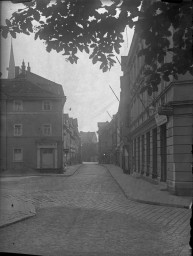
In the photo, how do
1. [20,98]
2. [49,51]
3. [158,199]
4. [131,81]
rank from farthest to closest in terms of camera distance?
[158,199], [131,81], [20,98], [49,51]

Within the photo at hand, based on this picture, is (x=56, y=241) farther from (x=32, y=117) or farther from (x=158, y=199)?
(x=158, y=199)

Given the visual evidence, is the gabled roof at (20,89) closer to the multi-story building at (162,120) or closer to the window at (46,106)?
the window at (46,106)

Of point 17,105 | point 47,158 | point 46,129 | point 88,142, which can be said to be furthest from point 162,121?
point 17,105

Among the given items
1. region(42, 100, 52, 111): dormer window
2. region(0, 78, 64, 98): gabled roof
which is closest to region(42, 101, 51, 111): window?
region(42, 100, 52, 111): dormer window

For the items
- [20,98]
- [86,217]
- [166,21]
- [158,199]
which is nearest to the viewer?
[166,21]

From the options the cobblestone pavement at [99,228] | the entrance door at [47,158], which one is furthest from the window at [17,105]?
the cobblestone pavement at [99,228]

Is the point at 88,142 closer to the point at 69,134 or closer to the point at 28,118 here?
the point at 69,134

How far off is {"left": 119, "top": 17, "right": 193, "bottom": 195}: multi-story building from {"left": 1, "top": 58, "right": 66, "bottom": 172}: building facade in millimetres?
612

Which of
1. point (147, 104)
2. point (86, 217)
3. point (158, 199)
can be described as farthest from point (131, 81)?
point (158, 199)

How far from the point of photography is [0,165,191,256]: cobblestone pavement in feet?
16.9

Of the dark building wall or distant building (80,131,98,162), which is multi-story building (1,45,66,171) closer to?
the dark building wall

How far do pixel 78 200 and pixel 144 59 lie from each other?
9.97 metres

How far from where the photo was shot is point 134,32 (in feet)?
8.41

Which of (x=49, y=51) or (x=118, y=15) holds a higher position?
(x=118, y=15)
